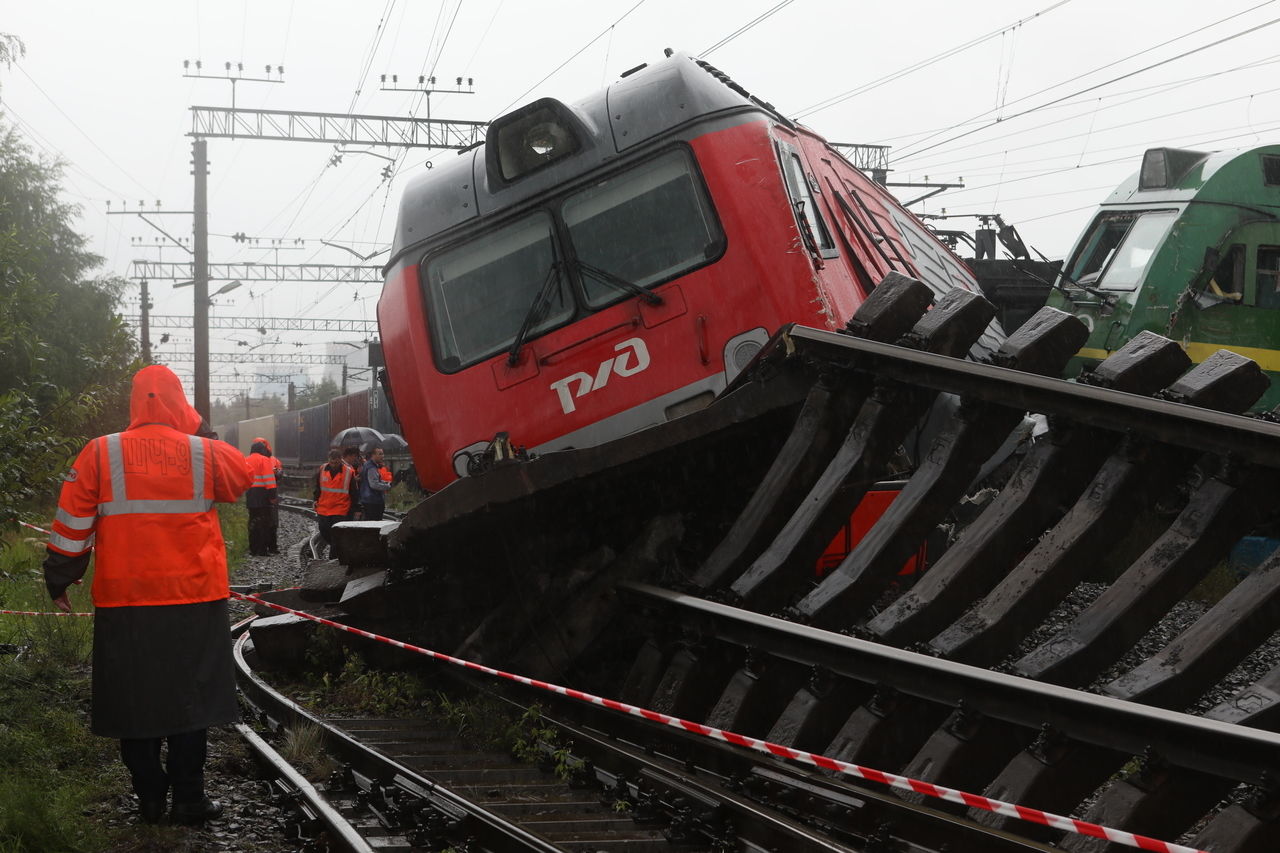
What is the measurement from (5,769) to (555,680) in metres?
2.56

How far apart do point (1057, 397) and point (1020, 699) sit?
114 cm

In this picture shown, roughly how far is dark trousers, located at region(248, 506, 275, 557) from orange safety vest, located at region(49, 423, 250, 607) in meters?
13.3

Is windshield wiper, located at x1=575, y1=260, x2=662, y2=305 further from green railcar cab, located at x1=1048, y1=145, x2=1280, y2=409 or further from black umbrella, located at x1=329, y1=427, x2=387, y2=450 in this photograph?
black umbrella, located at x1=329, y1=427, x2=387, y2=450

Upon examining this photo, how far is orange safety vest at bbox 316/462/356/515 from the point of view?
42.8ft

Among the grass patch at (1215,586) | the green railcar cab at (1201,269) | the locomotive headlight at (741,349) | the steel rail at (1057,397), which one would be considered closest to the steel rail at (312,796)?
the steel rail at (1057,397)

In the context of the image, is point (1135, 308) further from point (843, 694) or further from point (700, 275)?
point (843, 694)

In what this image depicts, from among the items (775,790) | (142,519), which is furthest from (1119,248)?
(142,519)

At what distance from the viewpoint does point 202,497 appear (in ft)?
15.7

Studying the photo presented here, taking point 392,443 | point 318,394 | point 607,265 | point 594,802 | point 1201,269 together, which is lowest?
point 594,802

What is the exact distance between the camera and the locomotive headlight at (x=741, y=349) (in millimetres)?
6105

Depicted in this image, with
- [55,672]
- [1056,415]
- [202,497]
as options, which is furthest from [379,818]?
[55,672]

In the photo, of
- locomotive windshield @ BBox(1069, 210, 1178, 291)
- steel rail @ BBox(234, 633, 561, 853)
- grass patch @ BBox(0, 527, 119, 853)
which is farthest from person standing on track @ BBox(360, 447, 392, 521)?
locomotive windshield @ BBox(1069, 210, 1178, 291)

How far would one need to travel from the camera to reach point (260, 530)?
17.7 m

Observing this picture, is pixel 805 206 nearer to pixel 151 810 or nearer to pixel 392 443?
pixel 151 810
